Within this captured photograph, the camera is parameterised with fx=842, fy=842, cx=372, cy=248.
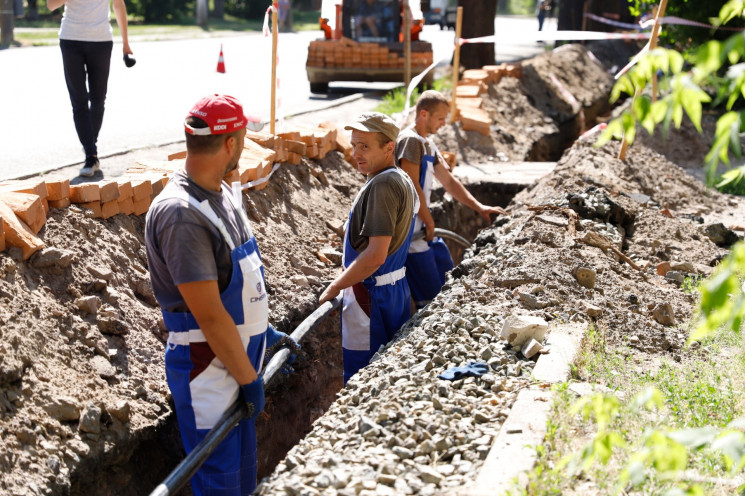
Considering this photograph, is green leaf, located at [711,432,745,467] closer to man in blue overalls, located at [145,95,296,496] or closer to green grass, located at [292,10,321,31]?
man in blue overalls, located at [145,95,296,496]

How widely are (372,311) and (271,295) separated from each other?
3.89 ft

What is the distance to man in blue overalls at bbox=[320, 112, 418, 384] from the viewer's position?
15.6ft

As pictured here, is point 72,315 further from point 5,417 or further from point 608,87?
point 608,87

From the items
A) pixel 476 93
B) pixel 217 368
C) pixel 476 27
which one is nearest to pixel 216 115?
pixel 217 368

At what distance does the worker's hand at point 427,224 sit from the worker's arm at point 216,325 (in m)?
2.89

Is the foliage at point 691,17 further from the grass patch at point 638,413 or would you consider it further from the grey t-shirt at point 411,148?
the grass patch at point 638,413

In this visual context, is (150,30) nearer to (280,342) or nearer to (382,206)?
(382,206)

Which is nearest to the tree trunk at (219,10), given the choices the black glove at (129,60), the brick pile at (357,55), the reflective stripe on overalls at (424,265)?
the brick pile at (357,55)

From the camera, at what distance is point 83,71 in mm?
6863

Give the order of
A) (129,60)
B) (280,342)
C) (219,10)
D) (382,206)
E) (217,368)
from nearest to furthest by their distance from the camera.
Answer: (217,368)
(280,342)
(382,206)
(129,60)
(219,10)

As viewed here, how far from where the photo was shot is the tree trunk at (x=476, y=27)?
54.5 feet

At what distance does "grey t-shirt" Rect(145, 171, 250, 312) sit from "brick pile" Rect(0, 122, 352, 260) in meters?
0.86

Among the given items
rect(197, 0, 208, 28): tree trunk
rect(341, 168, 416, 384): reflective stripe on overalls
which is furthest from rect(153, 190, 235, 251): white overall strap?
rect(197, 0, 208, 28): tree trunk

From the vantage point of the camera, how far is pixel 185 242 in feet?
11.0
